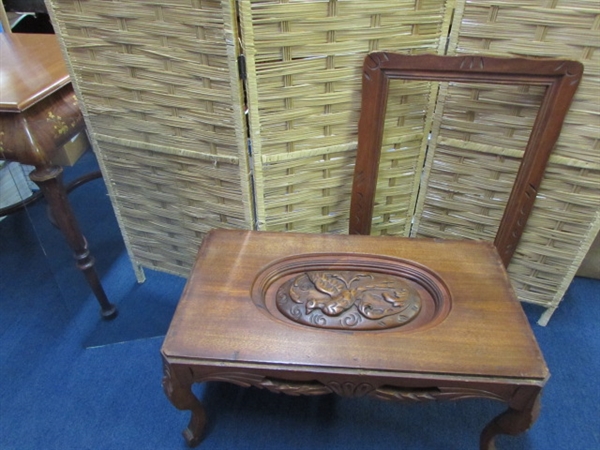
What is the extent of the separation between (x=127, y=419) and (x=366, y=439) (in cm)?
64

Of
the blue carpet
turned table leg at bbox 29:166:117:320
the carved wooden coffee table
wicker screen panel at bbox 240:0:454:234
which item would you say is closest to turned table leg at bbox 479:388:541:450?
the carved wooden coffee table

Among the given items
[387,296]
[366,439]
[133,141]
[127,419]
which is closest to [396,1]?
[387,296]

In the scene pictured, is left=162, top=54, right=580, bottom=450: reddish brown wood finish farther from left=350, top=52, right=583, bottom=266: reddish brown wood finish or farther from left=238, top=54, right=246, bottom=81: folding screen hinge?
left=238, top=54, right=246, bottom=81: folding screen hinge

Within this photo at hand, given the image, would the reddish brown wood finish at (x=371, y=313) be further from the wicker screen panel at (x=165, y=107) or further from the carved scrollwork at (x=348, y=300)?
the wicker screen panel at (x=165, y=107)

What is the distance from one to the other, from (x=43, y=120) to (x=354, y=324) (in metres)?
0.90

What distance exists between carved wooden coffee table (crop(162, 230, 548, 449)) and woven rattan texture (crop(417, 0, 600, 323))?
249 mm

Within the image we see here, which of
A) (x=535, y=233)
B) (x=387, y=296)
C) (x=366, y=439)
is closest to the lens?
(x=387, y=296)

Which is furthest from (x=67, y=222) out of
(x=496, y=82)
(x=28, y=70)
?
(x=496, y=82)

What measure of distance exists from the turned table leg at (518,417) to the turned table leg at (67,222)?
1.17 metres

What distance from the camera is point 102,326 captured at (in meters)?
1.44

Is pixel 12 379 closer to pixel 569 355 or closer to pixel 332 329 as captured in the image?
pixel 332 329

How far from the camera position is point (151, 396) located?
1.24m

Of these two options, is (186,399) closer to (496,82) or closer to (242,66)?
(242,66)

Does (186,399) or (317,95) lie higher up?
(317,95)
